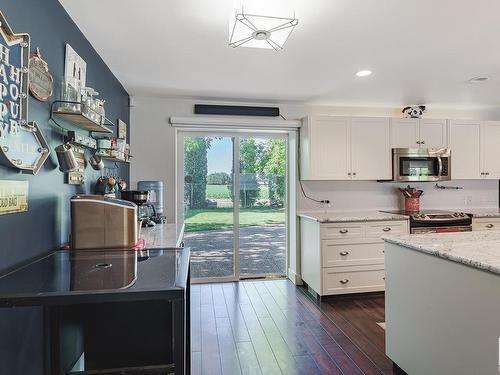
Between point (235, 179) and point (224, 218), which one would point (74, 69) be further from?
point (224, 218)

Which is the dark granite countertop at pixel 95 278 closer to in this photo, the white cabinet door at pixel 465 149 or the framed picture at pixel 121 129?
the framed picture at pixel 121 129

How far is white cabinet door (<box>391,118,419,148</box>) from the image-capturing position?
3.97 meters

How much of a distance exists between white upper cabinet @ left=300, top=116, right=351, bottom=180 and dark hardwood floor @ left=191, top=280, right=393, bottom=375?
145 centimetres

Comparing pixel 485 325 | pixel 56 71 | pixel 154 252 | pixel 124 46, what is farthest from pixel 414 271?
pixel 124 46

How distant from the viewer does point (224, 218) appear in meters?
4.24

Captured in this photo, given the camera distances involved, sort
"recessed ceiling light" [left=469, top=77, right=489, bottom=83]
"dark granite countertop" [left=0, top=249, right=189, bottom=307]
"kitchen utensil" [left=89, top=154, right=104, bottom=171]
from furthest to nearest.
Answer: "recessed ceiling light" [left=469, top=77, right=489, bottom=83] → "kitchen utensil" [left=89, top=154, right=104, bottom=171] → "dark granite countertop" [left=0, top=249, right=189, bottom=307]

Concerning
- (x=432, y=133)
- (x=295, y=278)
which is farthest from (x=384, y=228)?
(x=432, y=133)

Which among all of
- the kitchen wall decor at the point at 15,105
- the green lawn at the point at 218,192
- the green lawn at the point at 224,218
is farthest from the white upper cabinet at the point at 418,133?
the kitchen wall decor at the point at 15,105

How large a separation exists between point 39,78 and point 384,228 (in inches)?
135

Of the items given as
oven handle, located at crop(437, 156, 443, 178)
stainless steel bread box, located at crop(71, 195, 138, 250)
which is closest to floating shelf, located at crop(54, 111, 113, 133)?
stainless steel bread box, located at crop(71, 195, 138, 250)

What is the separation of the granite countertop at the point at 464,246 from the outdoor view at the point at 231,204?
232 cm

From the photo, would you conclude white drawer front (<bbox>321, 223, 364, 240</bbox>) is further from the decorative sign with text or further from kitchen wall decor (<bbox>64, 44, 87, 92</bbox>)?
the decorative sign with text

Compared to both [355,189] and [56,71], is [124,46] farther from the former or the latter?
[355,189]

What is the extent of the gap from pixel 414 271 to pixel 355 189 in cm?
243
